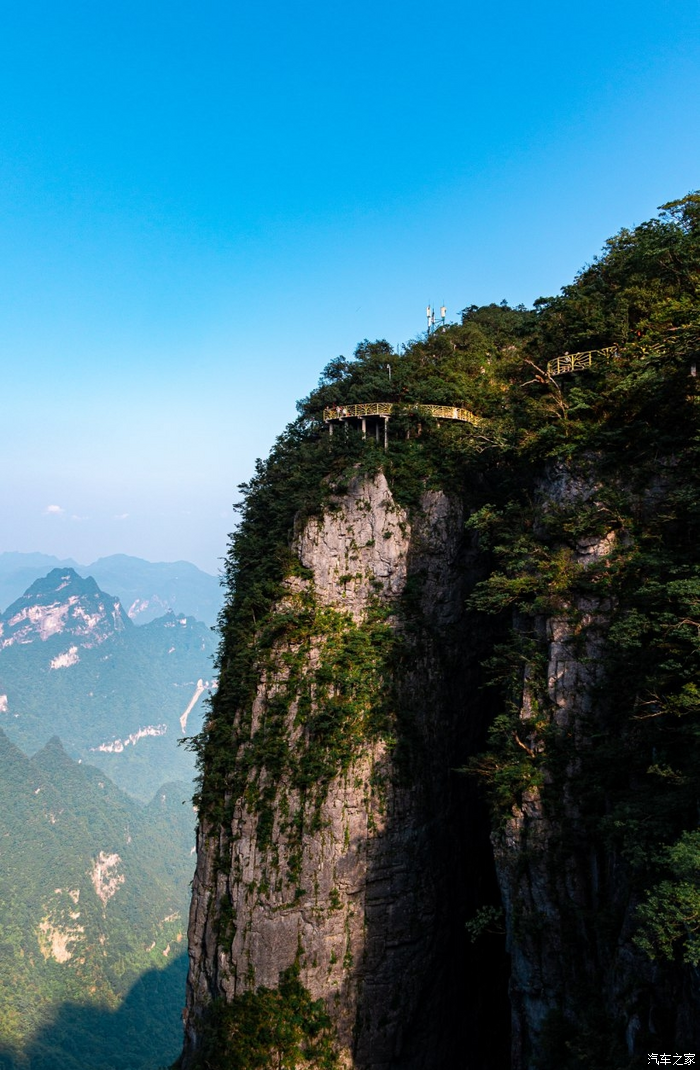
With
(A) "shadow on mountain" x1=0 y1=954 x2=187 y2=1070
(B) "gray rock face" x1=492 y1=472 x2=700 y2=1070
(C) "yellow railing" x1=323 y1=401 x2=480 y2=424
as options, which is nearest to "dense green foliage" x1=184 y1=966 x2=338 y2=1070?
(B) "gray rock face" x1=492 y1=472 x2=700 y2=1070

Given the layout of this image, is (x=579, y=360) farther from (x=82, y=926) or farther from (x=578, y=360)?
(x=82, y=926)

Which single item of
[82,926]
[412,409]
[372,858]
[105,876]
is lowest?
[82,926]

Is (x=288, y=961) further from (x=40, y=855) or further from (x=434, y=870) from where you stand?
(x=40, y=855)

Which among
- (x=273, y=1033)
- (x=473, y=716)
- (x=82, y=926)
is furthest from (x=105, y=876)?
(x=473, y=716)

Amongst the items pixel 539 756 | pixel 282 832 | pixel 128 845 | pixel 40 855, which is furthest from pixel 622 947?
pixel 128 845

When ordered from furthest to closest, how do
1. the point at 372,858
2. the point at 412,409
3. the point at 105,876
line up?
the point at 105,876 → the point at 412,409 → the point at 372,858

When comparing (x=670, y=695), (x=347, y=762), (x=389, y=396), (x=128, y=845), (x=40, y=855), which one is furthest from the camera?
(x=128, y=845)

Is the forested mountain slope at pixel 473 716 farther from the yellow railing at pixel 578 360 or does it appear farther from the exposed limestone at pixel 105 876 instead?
the exposed limestone at pixel 105 876
